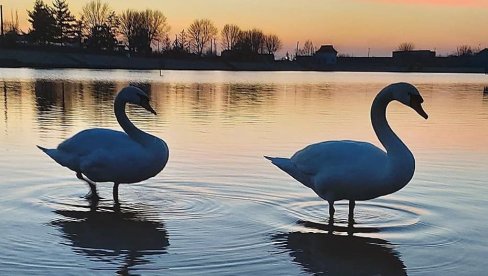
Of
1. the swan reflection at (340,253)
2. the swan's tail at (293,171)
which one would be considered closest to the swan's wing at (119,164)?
the swan's tail at (293,171)

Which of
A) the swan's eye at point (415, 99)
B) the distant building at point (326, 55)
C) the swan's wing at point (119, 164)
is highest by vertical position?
the distant building at point (326, 55)

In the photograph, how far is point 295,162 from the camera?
6.01m

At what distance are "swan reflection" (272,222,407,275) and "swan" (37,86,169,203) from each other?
5.28ft

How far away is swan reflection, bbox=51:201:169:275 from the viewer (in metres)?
4.78

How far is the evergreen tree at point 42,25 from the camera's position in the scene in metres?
103

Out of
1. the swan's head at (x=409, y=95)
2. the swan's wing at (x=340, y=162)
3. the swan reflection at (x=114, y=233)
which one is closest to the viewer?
the swan reflection at (x=114, y=233)

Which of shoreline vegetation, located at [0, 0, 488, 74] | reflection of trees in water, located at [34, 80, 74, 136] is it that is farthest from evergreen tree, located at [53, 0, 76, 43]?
reflection of trees in water, located at [34, 80, 74, 136]

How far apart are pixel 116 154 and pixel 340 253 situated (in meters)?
2.51

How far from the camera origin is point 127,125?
6859 mm

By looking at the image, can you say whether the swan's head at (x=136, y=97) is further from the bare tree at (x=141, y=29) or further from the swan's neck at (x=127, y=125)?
the bare tree at (x=141, y=29)

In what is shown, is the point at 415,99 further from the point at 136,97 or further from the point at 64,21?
the point at 64,21

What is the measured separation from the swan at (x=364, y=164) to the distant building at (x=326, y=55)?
428ft

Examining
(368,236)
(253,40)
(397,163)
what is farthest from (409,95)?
(253,40)

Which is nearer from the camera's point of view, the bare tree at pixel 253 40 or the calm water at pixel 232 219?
the calm water at pixel 232 219
